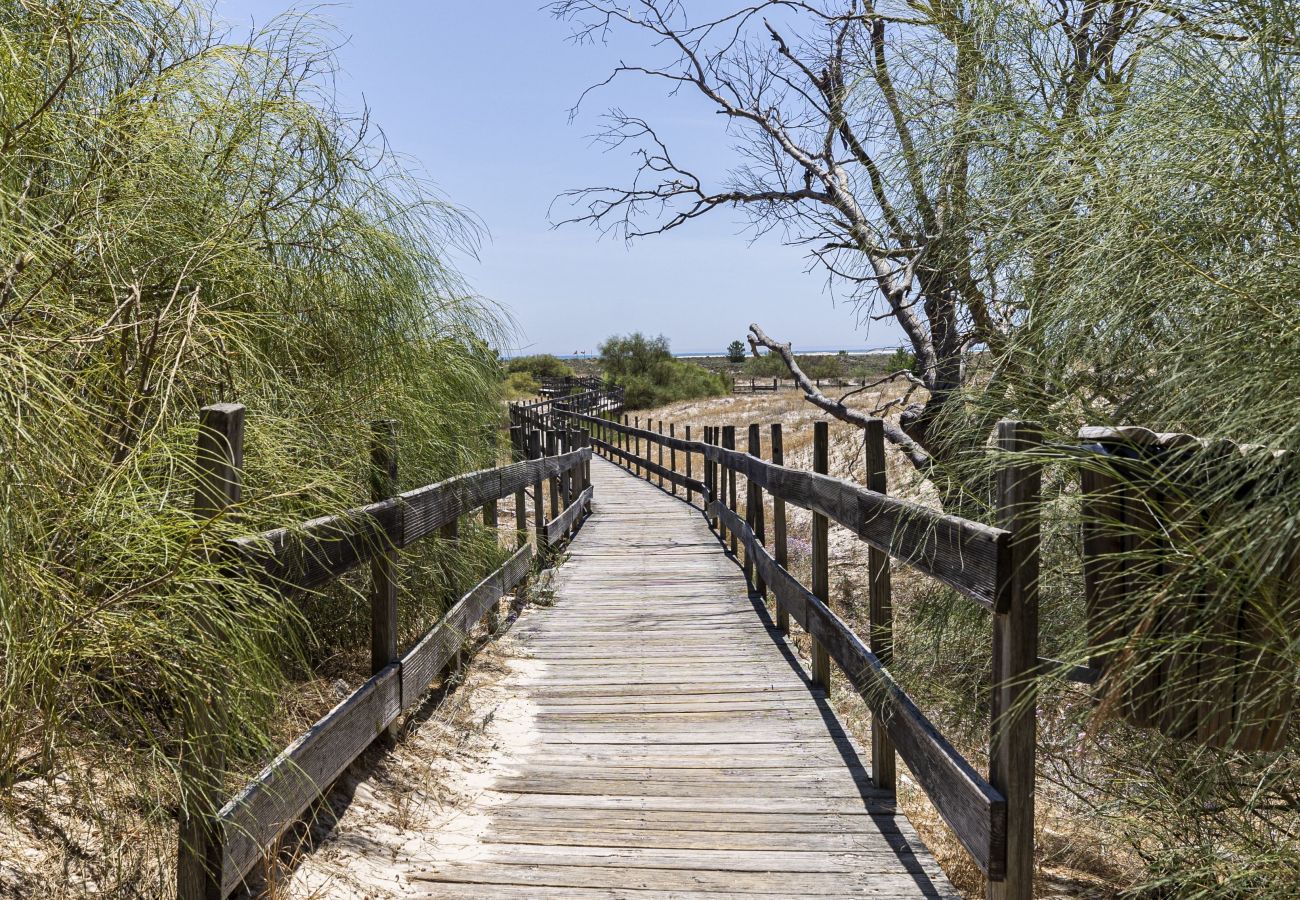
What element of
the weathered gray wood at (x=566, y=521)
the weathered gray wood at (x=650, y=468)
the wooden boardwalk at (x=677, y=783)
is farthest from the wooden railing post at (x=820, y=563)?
the weathered gray wood at (x=650, y=468)

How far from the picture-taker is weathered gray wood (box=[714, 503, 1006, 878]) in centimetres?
235

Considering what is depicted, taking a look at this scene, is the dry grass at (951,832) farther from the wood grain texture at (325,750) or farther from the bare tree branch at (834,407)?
the wood grain texture at (325,750)

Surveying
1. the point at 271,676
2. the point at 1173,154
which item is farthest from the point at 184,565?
the point at 1173,154

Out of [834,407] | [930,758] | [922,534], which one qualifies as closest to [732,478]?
[834,407]

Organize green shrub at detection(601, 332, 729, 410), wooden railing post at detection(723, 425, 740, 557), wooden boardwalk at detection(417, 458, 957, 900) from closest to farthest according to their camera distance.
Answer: wooden boardwalk at detection(417, 458, 957, 900)
wooden railing post at detection(723, 425, 740, 557)
green shrub at detection(601, 332, 729, 410)

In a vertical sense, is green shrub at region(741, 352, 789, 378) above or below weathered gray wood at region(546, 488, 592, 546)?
above

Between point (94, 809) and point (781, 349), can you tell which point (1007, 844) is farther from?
point (781, 349)

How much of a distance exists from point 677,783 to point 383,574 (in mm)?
1458

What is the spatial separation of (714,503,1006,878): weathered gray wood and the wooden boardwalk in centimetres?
33

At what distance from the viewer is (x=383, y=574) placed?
139 inches

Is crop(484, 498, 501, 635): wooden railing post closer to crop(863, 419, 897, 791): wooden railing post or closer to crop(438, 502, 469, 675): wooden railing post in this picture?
crop(438, 502, 469, 675): wooden railing post

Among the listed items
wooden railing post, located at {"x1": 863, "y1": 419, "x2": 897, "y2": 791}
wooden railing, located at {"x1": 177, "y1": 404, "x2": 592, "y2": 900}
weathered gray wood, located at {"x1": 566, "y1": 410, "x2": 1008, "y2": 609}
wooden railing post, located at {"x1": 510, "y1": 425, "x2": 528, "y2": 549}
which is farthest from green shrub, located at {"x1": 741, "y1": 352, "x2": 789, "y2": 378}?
wooden railing post, located at {"x1": 863, "y1": 419, "x2": 897, "y2": 791}

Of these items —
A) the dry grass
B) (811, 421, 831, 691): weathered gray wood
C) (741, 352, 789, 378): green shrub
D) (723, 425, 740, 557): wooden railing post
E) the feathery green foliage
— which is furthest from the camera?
(741, 352, 789, 378): green shrub

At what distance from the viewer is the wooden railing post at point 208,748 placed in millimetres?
2031
